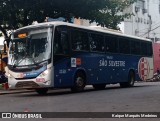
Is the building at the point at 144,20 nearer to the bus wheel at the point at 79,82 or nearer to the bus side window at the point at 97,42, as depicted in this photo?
the bus side window at the point at 97,42

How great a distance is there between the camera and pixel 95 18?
1003 inches

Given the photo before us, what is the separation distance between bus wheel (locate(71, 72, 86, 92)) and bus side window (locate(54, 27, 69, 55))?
1.43 meters

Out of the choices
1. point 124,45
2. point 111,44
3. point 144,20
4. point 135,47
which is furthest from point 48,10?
point 144,20

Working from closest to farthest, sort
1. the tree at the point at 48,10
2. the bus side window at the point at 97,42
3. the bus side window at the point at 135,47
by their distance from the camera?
the bus side window at the point at 97,42, the tree at the point at 48,10, the bus side window at the point at 135,47

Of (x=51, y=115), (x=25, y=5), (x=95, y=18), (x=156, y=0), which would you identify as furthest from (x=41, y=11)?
(x=156, y=0)

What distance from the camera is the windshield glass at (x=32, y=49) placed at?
1684 cm

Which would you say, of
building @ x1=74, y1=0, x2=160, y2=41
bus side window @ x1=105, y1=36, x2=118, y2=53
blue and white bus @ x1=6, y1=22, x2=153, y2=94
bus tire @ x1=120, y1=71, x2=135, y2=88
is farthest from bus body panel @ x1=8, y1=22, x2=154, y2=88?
building @ x1=74, y1=0, x2=160, y2=41

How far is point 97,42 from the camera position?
66.6ft

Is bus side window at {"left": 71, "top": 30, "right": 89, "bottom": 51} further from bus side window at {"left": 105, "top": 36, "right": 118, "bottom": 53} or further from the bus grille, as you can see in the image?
the bus grille

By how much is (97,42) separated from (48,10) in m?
4.73

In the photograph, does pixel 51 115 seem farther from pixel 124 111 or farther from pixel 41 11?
pixel 41 11

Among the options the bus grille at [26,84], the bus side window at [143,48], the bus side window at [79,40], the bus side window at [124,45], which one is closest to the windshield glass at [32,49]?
the bus grille at [26,84]

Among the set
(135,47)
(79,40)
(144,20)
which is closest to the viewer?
(79,40)

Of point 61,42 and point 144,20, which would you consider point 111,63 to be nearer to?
point 61,42
